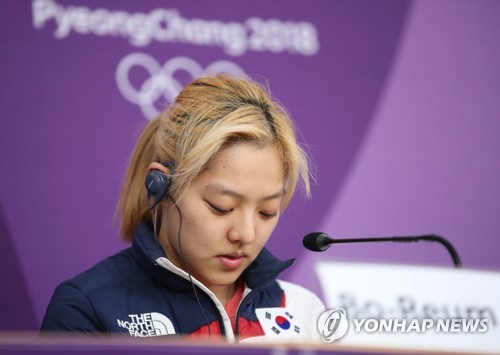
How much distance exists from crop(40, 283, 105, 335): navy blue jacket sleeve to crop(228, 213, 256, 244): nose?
0.31 meters

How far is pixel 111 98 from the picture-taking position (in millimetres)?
2402

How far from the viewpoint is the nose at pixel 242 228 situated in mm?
1521

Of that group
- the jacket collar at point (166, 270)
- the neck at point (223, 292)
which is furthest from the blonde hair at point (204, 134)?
the neck at point (223, 292)

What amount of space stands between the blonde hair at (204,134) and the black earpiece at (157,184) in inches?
0.7

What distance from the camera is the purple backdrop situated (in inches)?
90.0

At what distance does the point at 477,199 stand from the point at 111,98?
136 centimetres

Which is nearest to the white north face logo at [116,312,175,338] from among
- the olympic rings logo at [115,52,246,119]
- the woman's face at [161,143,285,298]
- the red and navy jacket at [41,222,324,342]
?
the red and navy jacket at [41,222,324,342]

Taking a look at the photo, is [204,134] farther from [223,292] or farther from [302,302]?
[302,302]

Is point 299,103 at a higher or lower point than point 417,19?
lower

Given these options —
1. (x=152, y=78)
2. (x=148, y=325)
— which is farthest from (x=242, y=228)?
(x=152, y=78)

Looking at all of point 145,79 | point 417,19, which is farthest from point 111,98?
point 417,19

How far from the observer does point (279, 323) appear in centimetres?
166

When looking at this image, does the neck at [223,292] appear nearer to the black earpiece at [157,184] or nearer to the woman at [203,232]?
the woman at [203,232]

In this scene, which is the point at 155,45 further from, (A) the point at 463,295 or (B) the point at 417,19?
(A) the point at 463,295
